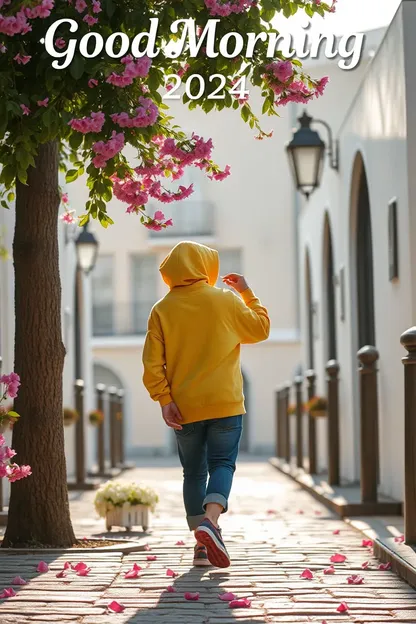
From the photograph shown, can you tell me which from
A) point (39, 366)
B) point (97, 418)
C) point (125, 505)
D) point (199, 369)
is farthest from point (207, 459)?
point (97, 418)

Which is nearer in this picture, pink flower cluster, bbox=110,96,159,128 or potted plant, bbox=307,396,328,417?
pink flower cluster, bbox=110,96,159,128

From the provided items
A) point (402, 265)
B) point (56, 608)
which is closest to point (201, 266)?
point (56, 608)

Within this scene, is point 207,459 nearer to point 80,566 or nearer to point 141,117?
point 80,566

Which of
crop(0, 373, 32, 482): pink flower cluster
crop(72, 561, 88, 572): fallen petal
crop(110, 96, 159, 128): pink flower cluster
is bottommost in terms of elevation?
crop(72, 561, 88, 572): fallen petal

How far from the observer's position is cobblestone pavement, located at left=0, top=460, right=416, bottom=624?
4406mm

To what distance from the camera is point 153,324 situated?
600 centimetres

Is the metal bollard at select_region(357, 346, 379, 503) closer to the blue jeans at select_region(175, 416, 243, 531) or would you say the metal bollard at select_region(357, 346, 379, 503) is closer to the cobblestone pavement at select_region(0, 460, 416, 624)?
the cobblestone pavement at select_region(0, 460, 416, 624)

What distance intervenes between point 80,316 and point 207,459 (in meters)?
14.4

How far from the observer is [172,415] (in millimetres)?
5914

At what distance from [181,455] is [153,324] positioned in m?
0.68

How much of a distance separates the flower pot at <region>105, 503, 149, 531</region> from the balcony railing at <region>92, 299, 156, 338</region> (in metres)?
27.4

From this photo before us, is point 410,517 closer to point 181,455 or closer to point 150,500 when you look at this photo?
point 181,455

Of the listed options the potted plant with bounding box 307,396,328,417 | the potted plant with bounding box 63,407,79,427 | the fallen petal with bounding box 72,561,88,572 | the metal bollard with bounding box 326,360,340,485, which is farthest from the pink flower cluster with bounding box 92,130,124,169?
the potted plant with bounding box 307,396,328,417

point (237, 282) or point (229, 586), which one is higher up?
point (237, 282)
